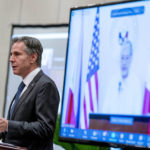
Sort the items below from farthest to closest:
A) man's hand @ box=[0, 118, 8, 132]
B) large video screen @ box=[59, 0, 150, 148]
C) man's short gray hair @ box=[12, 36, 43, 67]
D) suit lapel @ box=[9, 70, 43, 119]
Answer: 1. man's short gray hair @ box=[12, 36, 43, 67]
2. suit lapel @ box=[9, 70, 43, 119]
3. man's hand @ box=[0, 118, 8, 132]
4. large video screen @ box=[59, 0, 150, 148]

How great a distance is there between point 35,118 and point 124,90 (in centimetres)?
70

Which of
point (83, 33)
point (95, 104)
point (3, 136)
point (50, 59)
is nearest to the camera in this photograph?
point (95, 104)

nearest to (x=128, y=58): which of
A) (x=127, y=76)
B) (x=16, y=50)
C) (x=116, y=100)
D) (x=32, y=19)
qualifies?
(x=127, y=76)

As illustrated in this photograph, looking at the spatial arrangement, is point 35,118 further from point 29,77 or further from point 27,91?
point 29,77

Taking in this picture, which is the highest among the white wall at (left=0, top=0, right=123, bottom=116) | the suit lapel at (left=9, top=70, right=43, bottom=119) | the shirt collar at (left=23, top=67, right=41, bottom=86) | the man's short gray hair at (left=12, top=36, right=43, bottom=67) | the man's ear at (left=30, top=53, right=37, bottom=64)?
the white wall at (left=0, top=0, right=123, bottom=116)

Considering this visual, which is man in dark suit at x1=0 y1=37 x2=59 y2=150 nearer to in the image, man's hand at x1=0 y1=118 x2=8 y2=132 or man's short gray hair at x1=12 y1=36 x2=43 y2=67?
man's hand at x1=0 y1=118 x2=8 y2=132

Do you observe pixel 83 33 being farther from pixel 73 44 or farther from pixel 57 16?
pixel 57 16

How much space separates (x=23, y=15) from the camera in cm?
425

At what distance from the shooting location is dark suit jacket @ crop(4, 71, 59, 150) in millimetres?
2115

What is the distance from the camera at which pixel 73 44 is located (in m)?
2.01

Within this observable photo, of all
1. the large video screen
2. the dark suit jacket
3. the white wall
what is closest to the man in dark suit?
the dark suit jacket

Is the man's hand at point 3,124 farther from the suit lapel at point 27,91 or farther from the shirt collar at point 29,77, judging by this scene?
the shirt collar at point 29,77

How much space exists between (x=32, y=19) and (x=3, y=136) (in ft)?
6.77

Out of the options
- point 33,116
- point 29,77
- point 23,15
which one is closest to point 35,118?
point 33,116
